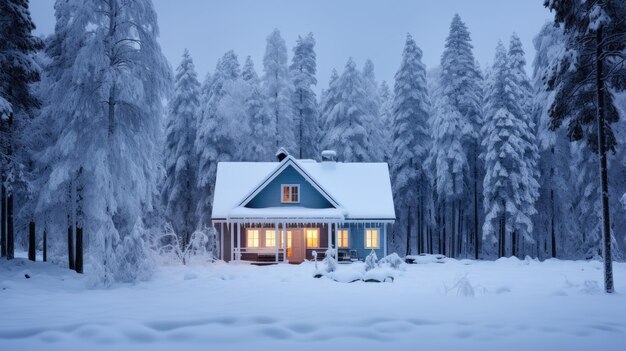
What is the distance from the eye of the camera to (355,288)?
1595cm

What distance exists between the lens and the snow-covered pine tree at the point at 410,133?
35844mm

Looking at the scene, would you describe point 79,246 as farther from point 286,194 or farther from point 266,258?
point 286,194

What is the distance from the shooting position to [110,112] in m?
17.1

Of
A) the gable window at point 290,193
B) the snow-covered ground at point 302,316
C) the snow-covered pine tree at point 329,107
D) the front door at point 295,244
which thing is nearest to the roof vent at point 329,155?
the gable window at point 290,193

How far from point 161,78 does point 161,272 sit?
7.62 metres

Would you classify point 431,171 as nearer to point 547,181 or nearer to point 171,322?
point 547,181

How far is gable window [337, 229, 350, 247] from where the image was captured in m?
30.3

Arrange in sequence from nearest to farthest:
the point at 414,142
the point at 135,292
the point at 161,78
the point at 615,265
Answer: the point at 135,292 → the point at 161,78 → the point at 615,265 → the point at 414,142

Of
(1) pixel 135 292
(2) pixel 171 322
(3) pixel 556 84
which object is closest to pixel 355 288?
(1) pixel 135 292

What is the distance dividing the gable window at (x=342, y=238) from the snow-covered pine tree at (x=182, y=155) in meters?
11.6

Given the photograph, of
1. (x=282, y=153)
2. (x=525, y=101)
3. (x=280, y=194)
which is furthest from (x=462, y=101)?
(x=280, y=194)

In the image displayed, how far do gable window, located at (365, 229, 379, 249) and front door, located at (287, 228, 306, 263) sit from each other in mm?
3950

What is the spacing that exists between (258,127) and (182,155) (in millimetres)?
6139

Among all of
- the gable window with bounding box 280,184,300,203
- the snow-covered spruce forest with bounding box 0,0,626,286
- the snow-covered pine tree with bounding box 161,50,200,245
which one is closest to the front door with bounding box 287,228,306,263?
the gable window with bounding box 280,184,300,203
